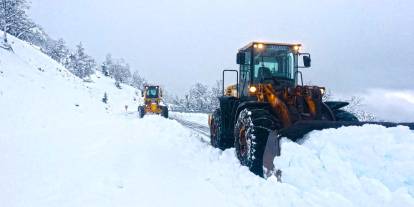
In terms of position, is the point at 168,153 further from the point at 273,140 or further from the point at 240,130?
the point at 273,140

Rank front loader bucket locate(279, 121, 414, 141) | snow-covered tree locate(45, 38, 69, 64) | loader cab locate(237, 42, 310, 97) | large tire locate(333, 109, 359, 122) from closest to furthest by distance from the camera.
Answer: front loader bucket locate(279, 121, 414, 141), large tire locate(333, 109, 359, 122), loader cab locate(237, 42, 310, 97), snow-covered tree locate(45, 38, 69, 64)

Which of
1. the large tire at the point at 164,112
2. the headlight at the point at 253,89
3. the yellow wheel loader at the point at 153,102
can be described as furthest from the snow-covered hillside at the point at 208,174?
the yellow wheel loader at the point at 153,102

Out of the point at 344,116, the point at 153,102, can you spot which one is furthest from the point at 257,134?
the point at 153,102

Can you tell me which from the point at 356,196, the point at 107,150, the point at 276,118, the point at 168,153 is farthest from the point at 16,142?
the point at 356,196

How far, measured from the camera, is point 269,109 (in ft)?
28.9

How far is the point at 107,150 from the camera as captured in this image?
10406 millimetres

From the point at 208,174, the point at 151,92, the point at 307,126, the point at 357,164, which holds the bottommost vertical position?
the point at 208,174

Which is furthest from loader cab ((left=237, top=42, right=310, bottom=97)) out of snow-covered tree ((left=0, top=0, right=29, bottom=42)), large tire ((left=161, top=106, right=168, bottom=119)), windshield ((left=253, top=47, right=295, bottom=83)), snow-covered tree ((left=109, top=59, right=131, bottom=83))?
snow-covered tree ((left=109, top=59, right=131, bottom=83))

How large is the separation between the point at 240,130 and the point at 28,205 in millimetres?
4829

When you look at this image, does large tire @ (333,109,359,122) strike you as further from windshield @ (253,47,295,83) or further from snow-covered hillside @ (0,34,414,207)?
snow-covered hillside @ (0,34,414,207)

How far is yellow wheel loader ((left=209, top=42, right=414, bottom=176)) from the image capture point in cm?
714

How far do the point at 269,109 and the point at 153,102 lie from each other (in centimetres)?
2396

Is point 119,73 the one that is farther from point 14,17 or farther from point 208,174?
→ point 208,174

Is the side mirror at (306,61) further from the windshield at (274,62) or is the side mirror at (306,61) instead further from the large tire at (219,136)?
the large tire at (219,136)
